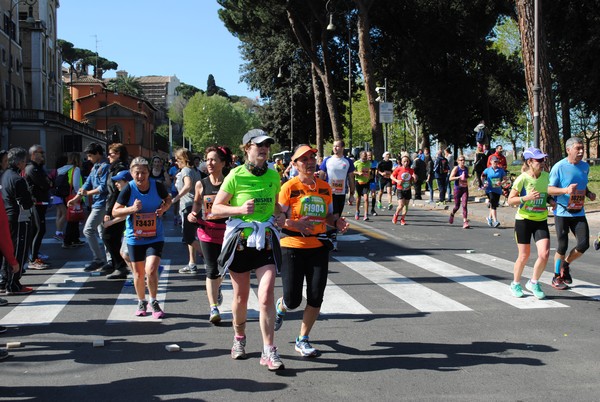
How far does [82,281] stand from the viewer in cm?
993

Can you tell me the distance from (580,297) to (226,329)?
168 inches

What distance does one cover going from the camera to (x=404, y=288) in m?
9.11

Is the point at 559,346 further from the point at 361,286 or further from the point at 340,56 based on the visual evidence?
the point at 340,56

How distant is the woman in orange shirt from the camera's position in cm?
581

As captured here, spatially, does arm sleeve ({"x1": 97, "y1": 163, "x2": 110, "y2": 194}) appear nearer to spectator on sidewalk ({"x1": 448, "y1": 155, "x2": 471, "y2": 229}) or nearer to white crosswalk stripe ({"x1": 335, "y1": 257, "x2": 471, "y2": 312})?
white crosswalk stripe ({"x1": 335, "y1": 257, "x2": 471, "y2": 312})

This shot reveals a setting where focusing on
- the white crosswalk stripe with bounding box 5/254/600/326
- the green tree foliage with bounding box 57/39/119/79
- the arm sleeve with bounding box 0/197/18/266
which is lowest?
the white crosswalk stripe with bounding box 5/254/600/326

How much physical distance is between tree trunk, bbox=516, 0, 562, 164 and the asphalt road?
1014 centimetres

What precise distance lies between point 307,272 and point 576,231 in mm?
4505

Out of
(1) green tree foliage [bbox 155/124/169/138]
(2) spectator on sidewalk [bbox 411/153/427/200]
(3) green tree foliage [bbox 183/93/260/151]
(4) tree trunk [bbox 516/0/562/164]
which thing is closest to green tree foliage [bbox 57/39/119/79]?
(1) green tree foliage [bbox 155/124/169/138]

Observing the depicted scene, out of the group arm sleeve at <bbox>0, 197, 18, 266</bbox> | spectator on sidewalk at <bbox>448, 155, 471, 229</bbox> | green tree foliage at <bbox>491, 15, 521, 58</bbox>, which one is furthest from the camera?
green tree foliage at <bbox>491, 15, 521, 58</bbox>

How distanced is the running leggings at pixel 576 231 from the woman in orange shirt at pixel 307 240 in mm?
4133

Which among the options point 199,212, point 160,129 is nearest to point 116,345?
point 199,212

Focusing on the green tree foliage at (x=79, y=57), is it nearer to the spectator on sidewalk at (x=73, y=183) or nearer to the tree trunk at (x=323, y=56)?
the tree trunk at (x=323, y=56)

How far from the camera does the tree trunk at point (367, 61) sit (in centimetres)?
3130
